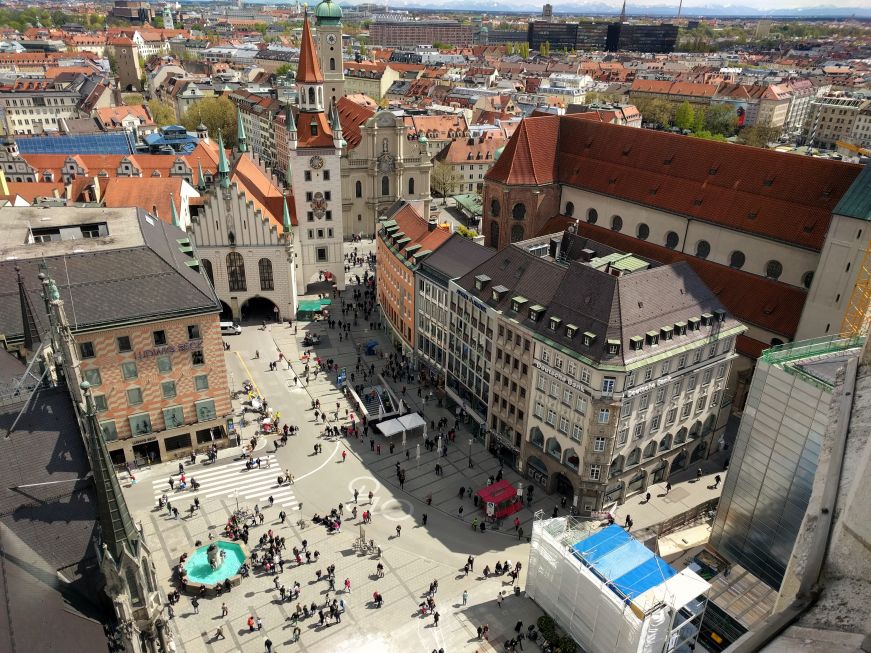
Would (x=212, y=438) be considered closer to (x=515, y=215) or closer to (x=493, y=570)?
(x=493, y=570)

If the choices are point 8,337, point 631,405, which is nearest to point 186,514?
point 8,337

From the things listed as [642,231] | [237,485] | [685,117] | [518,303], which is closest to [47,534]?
[237,485]

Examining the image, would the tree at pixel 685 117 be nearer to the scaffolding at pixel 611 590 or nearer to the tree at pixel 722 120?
the tree at pixel 722 120

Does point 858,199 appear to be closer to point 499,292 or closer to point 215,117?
point 499,292

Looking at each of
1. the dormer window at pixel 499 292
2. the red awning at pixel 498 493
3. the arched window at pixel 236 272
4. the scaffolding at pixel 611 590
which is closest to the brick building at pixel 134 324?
the arched window at pixel 236 272

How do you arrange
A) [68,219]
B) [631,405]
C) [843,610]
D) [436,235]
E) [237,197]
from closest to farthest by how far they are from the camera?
[843,610] < [631,405] < [68,219] < [436,235] < [237,197]

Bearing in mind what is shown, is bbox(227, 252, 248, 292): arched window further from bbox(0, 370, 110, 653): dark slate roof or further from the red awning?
bbox(0, 370, 110, 653): dark slate roof
